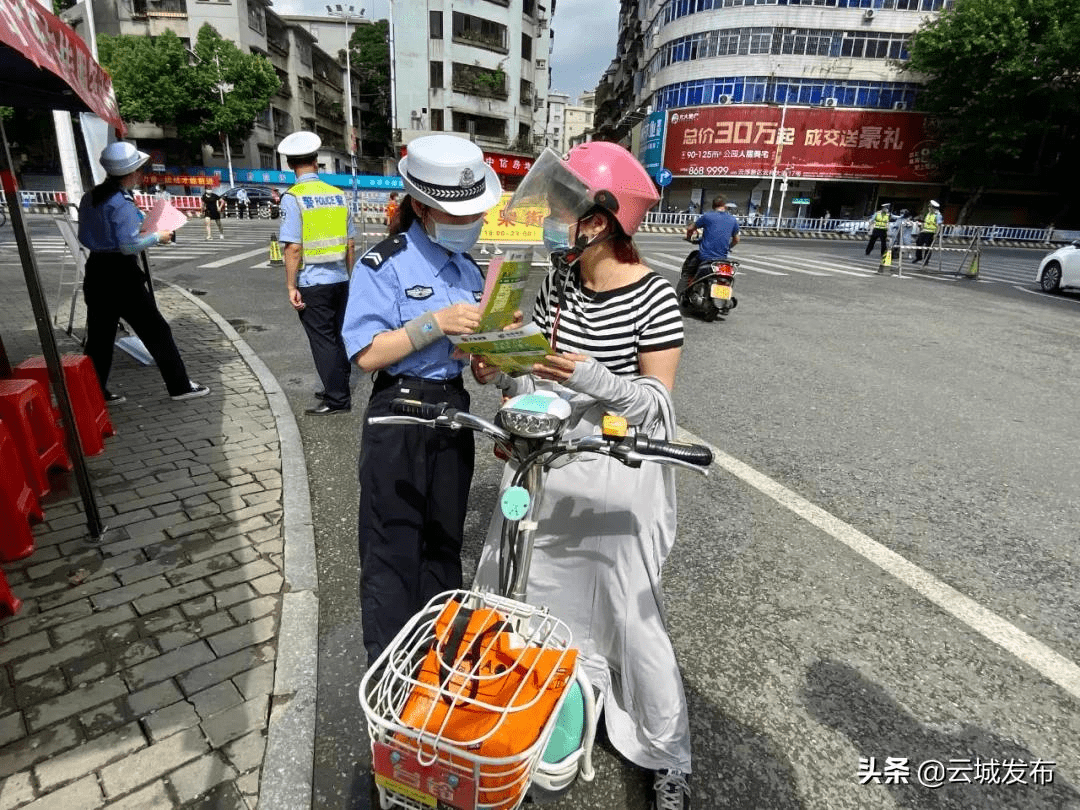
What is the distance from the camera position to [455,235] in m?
1.96

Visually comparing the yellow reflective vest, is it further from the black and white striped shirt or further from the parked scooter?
the parked scooter

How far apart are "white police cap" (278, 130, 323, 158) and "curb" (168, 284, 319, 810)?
2.25 metres

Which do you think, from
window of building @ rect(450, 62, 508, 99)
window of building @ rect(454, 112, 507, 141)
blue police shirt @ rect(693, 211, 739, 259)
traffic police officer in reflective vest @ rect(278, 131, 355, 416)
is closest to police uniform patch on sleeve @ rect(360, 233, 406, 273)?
traffic police officer in reflective vest @ rect(278, 131, 355, 416)

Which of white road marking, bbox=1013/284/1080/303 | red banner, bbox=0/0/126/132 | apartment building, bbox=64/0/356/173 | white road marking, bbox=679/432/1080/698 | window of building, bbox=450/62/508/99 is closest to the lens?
red banner, bbox=0/0/126/132

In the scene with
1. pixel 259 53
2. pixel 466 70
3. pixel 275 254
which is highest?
pixel 259 53

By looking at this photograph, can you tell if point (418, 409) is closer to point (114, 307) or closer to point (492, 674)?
point (492, 674)

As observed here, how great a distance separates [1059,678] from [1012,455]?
2.85m

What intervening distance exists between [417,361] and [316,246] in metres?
3.07

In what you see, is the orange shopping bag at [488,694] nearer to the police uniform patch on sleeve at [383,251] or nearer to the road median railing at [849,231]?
the police uniform patch on sleeve at [383,251]

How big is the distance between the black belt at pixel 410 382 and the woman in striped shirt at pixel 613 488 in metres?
0.22

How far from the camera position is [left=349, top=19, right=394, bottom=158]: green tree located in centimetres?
5753

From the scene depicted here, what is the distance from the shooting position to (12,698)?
2238 mm

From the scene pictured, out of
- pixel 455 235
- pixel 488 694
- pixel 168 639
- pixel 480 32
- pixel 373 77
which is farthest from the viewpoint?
pixel 373 77

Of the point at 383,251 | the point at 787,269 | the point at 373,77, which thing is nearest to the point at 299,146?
the point at 383,251
